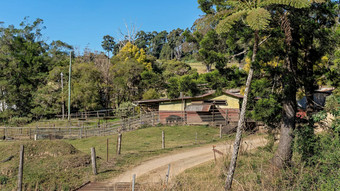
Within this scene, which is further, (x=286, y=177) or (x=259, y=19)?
(x=286, y=177)

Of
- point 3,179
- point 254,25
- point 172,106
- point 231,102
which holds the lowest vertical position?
point 3,179

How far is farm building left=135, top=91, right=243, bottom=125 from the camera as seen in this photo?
33.9 m

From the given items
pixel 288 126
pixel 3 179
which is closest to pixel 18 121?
pixel 3 179

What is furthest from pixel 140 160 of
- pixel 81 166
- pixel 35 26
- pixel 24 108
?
pixel 35 26

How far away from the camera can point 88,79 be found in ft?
152

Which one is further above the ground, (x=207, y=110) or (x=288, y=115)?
(x=288, y=115)

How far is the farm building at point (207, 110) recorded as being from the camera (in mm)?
33906

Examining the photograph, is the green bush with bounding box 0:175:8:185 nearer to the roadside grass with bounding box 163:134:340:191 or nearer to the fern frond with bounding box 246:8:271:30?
the roadside grass with bounding box 163:134:340:191

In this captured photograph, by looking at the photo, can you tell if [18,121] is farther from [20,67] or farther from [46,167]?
[46,167]

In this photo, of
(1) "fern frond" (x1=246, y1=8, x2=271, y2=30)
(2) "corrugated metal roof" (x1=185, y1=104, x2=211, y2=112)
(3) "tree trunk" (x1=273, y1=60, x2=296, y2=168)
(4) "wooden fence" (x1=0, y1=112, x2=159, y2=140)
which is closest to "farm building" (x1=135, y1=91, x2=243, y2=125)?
(2) "corrugated metal roof" (x1=185, y1=104, x2=211, y2=112)

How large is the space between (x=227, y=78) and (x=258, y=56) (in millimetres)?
2382

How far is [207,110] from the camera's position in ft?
109

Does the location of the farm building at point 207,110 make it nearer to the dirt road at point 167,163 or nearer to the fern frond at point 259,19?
the dirt road at point 167,163

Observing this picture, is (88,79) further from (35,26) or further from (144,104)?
(35,26)
